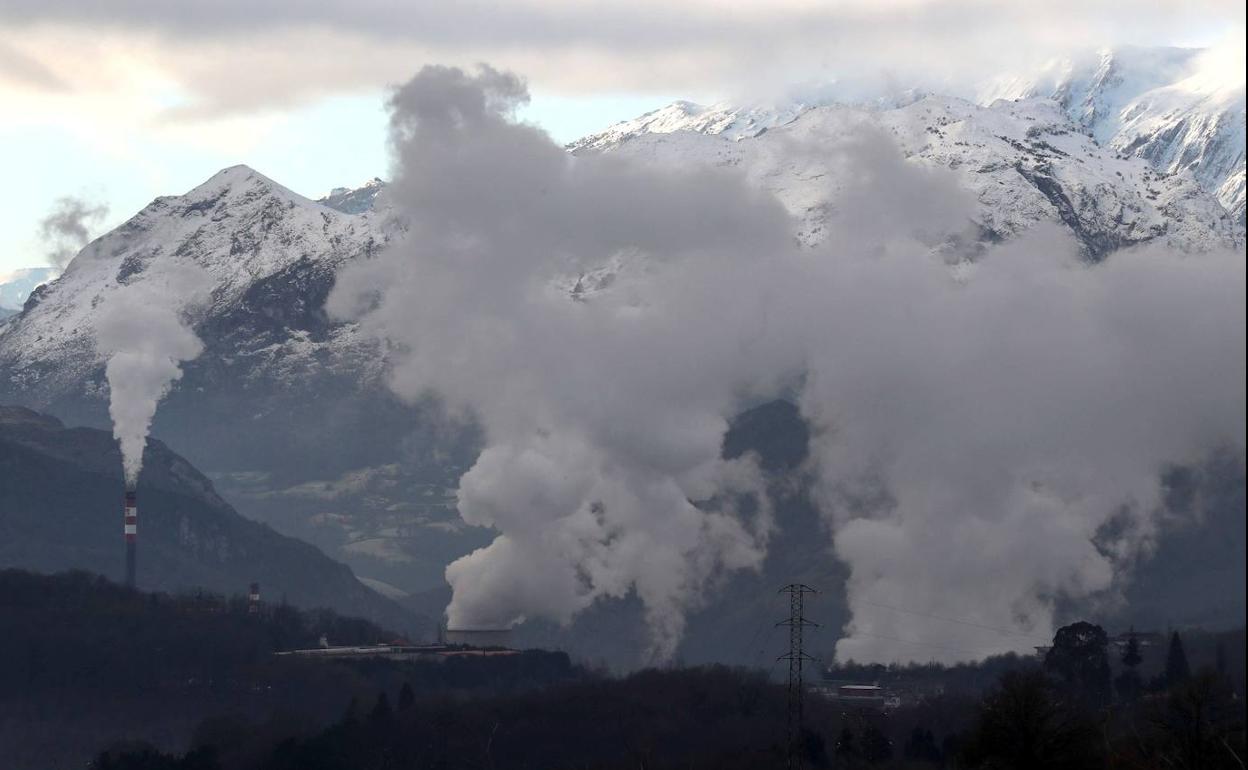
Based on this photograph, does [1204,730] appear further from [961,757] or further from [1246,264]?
[1246,264]

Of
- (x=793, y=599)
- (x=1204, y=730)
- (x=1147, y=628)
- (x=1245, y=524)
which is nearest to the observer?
(x=1245, y=524)

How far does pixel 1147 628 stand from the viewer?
626ft

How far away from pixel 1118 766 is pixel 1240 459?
47497mm

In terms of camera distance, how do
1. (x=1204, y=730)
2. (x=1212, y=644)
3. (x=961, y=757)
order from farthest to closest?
(x=961, y=757)
(x=1204, y=730)
(x=1212, y=644)

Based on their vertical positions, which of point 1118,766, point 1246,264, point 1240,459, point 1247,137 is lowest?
point 1118,766

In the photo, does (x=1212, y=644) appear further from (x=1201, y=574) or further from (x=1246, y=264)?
(x=1201, y=574)

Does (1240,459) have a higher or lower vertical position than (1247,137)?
lower

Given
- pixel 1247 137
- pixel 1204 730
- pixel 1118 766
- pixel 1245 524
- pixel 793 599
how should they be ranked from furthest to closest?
pixel 793 599 < pixel 1118 766 < pixel 1204 730 < pixel 1247 137 < pixel 1245 524

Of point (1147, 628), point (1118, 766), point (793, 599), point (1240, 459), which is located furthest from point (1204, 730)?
point (1147, 628)

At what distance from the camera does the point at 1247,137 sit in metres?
62.6

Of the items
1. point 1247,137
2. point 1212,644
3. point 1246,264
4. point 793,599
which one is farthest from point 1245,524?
point 793,599

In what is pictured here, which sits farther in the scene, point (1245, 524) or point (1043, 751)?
point (1043, 751)

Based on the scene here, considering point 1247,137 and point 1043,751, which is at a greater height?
point 1247,137

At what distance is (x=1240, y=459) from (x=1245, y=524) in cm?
135
